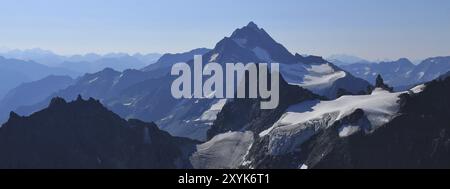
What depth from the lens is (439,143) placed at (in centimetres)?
19812
